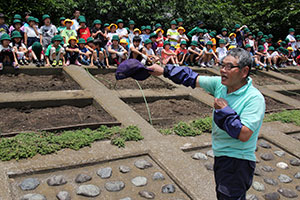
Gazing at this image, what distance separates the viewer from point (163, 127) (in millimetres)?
5887

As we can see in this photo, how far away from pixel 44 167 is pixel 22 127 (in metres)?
1.63

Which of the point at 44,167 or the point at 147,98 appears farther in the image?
the point at 147,98

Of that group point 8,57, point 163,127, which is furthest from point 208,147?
point 8,57

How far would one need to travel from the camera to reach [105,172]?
3.83 m

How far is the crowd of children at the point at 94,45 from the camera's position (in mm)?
8453

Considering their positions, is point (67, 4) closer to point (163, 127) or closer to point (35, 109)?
point (35, 109)

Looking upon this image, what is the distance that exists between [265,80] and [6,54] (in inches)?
357

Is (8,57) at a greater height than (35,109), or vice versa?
(8,57)

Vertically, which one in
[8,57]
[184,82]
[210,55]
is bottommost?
[210,55]

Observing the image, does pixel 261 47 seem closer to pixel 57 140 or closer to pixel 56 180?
pixel 57 140

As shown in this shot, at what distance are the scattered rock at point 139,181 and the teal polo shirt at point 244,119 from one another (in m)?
1.45

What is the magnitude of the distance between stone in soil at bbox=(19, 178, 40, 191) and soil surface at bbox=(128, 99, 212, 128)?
113 inches

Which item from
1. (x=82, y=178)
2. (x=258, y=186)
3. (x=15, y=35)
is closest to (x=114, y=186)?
(x=82, y=178)

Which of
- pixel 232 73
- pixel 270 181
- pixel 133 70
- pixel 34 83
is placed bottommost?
pixel 270 181
